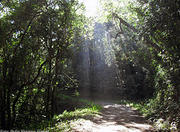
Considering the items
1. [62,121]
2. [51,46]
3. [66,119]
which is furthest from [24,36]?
[66,119]

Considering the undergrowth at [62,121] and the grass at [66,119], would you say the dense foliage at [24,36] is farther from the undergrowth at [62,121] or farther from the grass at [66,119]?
the grass at [66,119]

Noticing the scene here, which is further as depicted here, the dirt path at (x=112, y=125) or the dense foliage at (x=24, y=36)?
the dense foliage at (x=24, y=36)

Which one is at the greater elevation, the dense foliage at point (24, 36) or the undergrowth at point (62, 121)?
the dense foliage at point (24, 36)

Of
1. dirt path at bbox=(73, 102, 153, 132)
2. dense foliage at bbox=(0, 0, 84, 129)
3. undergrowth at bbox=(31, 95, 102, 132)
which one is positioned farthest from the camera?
dense foliage at bbox=(0, 0, 84, 129)

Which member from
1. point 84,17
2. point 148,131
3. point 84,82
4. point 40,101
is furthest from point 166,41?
point 84,82

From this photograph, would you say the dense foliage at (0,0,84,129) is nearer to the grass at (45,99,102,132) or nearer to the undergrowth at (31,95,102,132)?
the undergrowth at (31,95,102,132)

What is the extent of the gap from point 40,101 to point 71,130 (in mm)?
5313

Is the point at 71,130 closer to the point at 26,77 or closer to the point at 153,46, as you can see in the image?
the point at 26,77

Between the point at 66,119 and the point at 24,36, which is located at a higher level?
the point at 24,36

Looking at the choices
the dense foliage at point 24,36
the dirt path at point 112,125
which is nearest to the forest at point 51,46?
the dense foliage at point 24,36

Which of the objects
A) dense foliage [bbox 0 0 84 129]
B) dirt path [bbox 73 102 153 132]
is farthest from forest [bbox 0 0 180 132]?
dirt path [bbox 73 102 153 132]

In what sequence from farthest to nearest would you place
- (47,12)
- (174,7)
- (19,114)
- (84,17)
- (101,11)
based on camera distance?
(101,11) < (84,17) < (19,114) < (47,12) < (174,7)

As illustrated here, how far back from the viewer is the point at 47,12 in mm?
7070

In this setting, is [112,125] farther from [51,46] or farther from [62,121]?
Result: [51,46]
